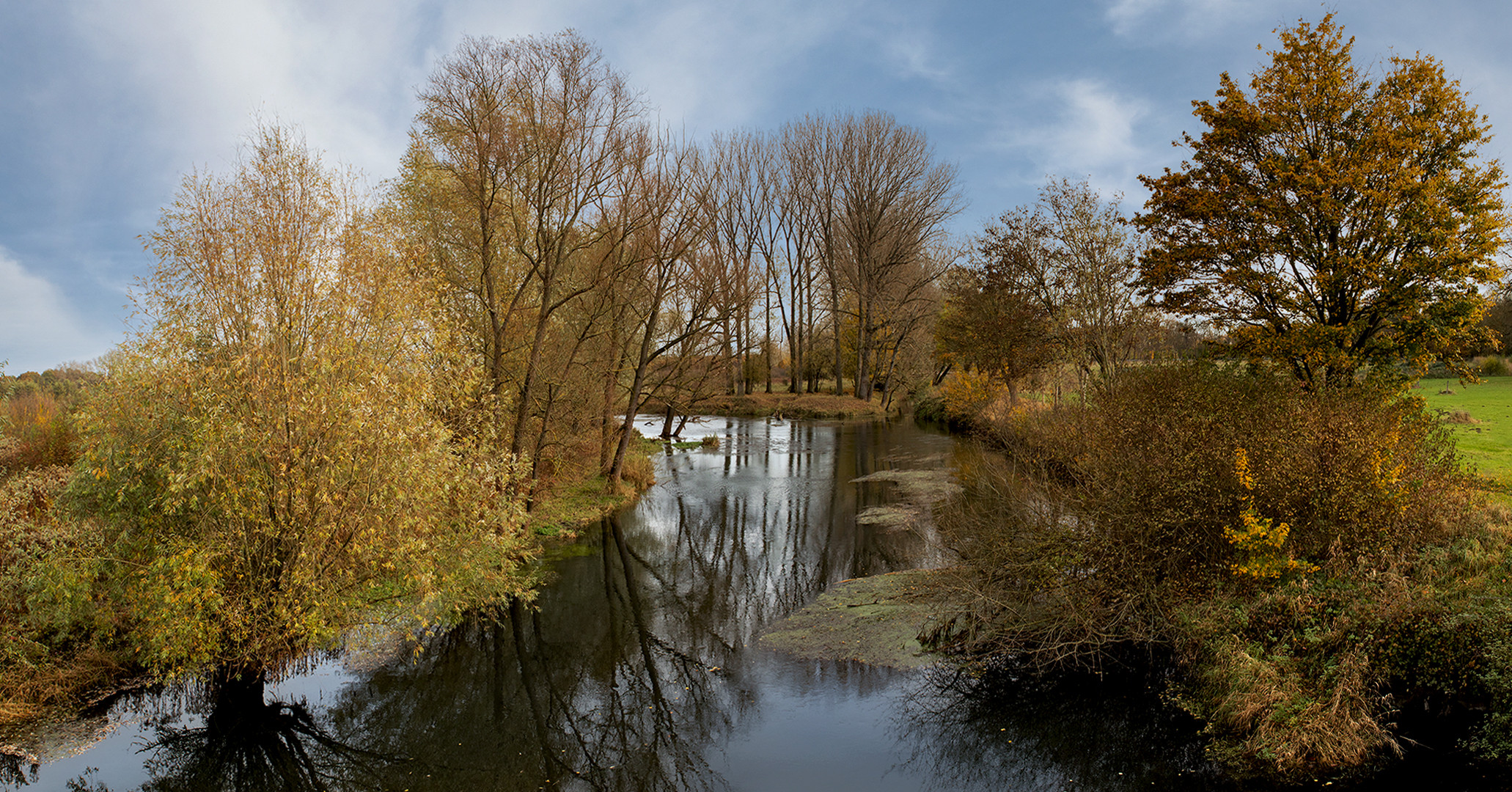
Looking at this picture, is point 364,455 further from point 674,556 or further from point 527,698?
point 674,556

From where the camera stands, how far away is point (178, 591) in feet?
24.0

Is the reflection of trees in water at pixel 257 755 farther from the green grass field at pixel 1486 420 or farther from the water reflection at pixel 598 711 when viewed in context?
the green grass field at pixel 1486 420

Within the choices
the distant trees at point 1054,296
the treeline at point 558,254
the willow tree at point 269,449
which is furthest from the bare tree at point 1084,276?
the willow tree at point 269,449

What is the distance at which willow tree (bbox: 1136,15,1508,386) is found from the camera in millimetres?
13391

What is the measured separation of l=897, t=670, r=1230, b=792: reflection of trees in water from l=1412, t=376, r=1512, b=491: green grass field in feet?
22.6

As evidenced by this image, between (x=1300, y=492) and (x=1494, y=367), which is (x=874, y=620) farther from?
(x=1494, y=367)

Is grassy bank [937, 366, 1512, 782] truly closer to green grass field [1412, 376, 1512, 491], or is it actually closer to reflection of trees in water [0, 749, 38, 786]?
green grass field [1412, 376, 1512, 491]

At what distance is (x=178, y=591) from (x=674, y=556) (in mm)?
8557

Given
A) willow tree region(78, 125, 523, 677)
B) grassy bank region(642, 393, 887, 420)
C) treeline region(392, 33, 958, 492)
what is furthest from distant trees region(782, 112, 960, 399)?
willow tree region(78, 125, 523, 677)

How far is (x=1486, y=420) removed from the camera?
18.0m

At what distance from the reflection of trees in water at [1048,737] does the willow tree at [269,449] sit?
17.9 feet

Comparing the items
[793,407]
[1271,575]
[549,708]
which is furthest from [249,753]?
[793,407]

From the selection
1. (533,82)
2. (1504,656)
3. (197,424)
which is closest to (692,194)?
(533,82)

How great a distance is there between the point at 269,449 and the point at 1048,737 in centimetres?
818
